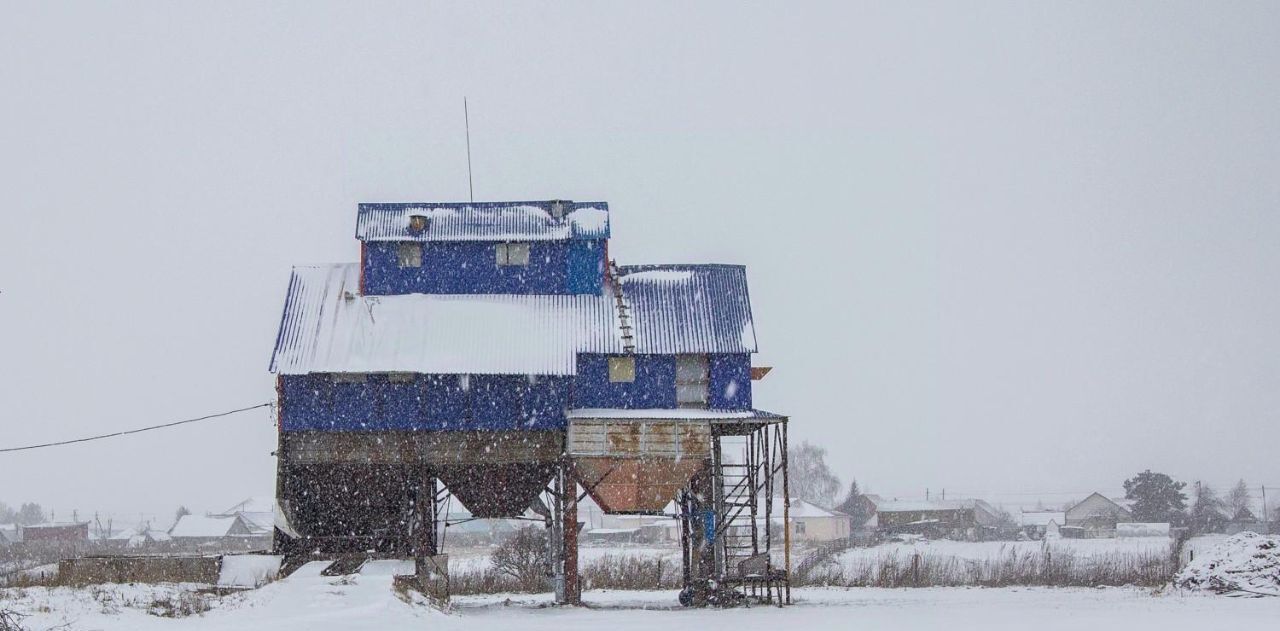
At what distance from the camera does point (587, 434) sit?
34406mm

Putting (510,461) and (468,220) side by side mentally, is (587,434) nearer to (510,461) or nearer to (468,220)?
(510,461)

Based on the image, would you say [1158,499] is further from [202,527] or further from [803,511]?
[202,527]

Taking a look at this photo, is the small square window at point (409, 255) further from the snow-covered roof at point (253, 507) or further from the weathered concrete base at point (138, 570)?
the snow-covered roof at point (253, 507)

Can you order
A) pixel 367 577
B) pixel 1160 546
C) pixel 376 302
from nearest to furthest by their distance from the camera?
pixel 367 577
pixel 376 302
pixel 1160 546

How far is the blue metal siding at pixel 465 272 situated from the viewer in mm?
38656

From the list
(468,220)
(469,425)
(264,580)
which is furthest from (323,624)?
(468,220)

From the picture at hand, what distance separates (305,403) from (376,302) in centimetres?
425

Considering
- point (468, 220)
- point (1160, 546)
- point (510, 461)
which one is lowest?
point (1160, 546)

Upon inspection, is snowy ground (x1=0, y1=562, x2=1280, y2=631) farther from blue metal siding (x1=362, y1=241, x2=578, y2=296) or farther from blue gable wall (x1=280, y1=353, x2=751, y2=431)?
blue metal siding (x1=362, y1=241, x2=578, y2=296)

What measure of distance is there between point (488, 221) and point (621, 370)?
283 inches

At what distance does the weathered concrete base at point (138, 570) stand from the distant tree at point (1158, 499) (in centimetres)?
8418

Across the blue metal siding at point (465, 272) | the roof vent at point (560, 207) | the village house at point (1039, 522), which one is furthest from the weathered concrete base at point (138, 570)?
the village house at point (1039, 522)

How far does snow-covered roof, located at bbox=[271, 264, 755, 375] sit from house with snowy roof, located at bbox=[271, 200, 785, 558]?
0.06 m

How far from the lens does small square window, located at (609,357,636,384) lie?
120 ft
